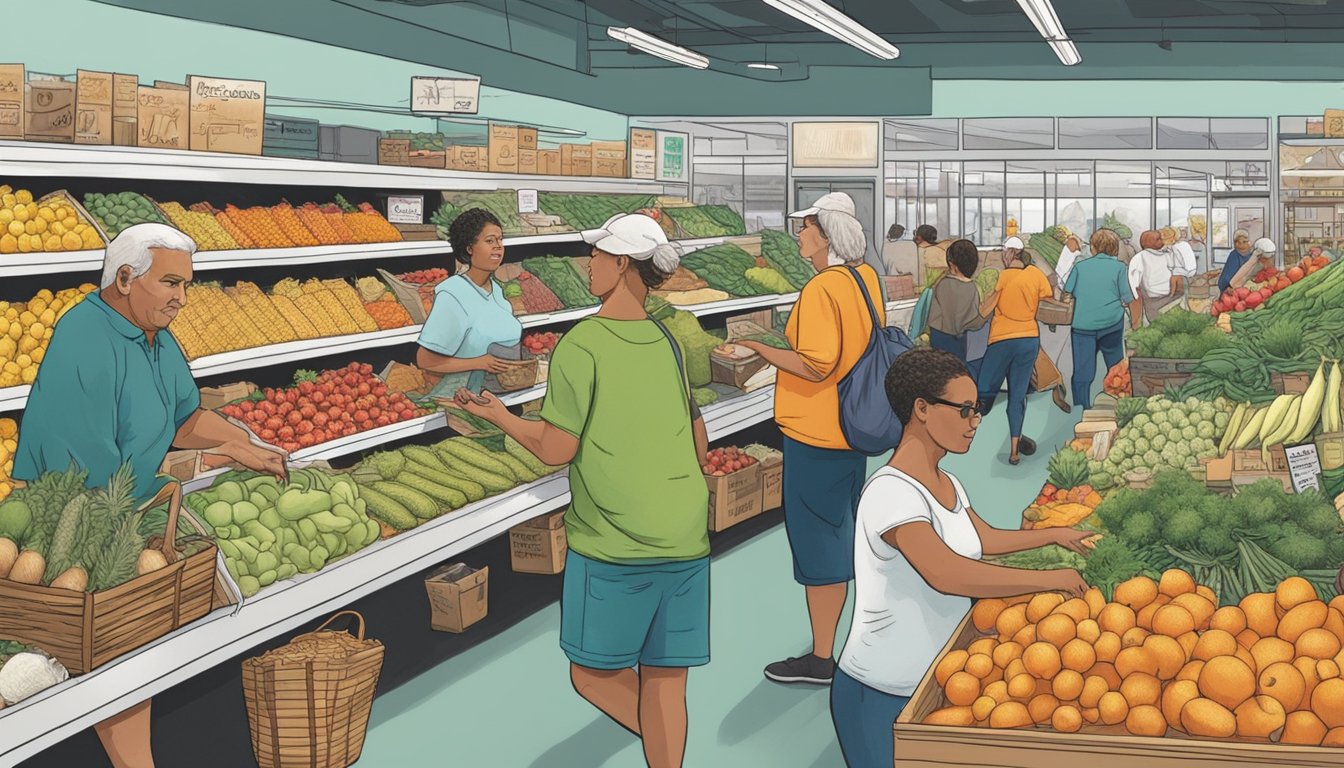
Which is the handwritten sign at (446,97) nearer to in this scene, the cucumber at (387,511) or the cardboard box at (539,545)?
the cardboard box at (539,545)

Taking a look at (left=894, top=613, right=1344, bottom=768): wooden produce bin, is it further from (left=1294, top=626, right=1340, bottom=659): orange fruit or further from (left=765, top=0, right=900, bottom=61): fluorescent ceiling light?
(left=765, top=0, right=900, bottom=61): fluorescent ceiling light

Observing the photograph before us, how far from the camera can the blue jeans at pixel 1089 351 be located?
1024 cm

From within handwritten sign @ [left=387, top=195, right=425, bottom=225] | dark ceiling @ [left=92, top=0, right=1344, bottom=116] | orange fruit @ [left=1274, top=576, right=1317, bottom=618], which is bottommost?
orange fruit @ [left=1274, top=576, right=1317, bottom=618]

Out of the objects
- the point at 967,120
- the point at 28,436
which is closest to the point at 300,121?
the point at 28,436

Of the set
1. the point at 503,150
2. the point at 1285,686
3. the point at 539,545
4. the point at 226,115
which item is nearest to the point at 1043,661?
the point at 1285,686

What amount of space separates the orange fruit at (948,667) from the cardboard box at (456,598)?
→ 3093mm

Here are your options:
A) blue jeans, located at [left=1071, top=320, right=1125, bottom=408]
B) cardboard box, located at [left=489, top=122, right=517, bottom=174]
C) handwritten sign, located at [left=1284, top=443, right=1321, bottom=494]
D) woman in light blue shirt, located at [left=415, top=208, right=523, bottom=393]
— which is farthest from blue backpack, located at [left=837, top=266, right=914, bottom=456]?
blue jeans, located at [left=1071, top=320, right=1125, bottom=408]

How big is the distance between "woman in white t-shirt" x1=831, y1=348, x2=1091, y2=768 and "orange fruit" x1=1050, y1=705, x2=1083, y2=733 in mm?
325

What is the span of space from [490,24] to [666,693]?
14.5 metres

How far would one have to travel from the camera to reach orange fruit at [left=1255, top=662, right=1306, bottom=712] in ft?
7.54

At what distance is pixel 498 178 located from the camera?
22.2 ft

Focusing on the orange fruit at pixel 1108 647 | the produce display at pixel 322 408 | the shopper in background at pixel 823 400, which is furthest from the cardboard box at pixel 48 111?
the orange fruit at pixel 1108 647

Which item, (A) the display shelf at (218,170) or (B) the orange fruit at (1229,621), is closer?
(B) the orange fruit at (1229,621)

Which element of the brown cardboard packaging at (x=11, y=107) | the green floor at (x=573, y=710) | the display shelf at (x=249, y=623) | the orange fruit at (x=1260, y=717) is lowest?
the green floor at (x=573, y=710)
